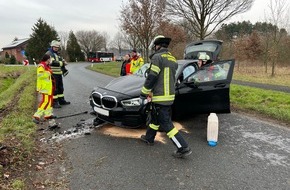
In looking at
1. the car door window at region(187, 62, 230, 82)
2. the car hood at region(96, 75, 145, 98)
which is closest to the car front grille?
the car hood at region(96, 75, 145, 98)

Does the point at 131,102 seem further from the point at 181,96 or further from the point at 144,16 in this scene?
the point at 144,16

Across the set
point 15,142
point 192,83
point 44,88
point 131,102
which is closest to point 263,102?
point 192,83

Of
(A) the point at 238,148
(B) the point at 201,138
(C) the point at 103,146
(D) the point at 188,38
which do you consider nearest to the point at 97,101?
(C) the point at 103,146

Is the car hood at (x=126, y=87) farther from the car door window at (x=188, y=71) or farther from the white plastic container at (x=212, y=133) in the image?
the white plastic container at (x=212, y=133)

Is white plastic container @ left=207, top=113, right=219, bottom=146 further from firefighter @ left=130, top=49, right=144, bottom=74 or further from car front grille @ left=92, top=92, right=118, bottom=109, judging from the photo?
firefighter @ left=130, top=49, right=144, bottom=74

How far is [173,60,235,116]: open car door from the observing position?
19.0 ft

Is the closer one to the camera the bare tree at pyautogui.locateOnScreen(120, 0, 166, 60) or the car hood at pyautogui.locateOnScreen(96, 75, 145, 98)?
the car hood at pyautogui.locateOnScreen(96, 75, 145, 98)

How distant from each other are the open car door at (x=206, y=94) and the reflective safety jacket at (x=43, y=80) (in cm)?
332

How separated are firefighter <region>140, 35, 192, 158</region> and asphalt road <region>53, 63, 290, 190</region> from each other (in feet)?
1.04

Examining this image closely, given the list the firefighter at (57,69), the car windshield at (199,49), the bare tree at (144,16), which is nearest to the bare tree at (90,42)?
the bare tree at (144,16)

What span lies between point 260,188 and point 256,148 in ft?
4.96

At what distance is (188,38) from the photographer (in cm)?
2820

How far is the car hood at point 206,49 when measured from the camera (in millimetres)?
9609

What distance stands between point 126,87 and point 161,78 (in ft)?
4.92
